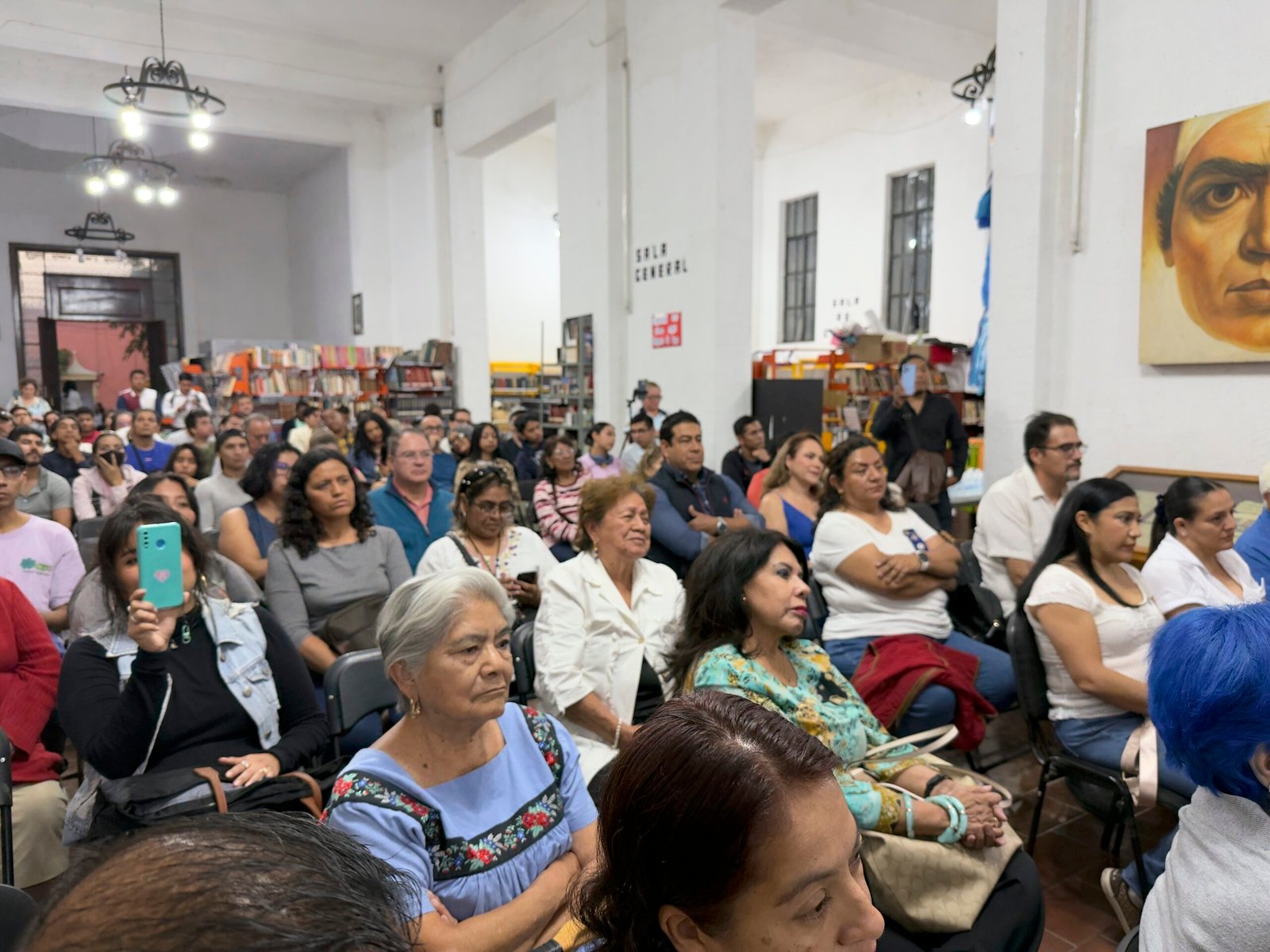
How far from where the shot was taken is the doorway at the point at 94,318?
52.6ft

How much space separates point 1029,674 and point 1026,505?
1.34 meters

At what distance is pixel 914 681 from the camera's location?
2.80 meters

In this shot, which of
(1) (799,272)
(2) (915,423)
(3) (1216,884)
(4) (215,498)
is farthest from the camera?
(1) (799,272)

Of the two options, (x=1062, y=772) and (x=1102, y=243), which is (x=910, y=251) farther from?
(x=1062, y=772)

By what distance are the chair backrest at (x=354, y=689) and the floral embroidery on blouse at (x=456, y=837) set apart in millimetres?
948

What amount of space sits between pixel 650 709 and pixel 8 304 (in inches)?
690

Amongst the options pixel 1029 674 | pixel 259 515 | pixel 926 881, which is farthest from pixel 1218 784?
pixel 259 515

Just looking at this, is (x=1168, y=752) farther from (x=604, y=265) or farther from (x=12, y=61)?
(x=12, y=61)

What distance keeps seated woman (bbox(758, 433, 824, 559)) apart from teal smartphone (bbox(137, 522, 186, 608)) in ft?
9.51

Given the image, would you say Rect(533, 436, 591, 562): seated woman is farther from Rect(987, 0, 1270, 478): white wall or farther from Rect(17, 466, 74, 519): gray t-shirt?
Rect(17, 466, 74, 519): gray t-shirt

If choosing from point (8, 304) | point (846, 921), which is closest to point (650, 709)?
point (846, 921)

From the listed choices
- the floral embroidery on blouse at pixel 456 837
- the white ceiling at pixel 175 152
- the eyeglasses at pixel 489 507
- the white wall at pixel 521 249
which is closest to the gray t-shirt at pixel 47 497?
the eyeglasses at pixel 489 507

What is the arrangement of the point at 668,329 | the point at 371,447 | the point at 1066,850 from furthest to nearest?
the point at 668,329 → the point at 371,447 → the point at 1066,850

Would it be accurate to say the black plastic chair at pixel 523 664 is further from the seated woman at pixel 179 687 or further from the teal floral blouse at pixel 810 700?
the teal floral blouse at pixel 810 700
